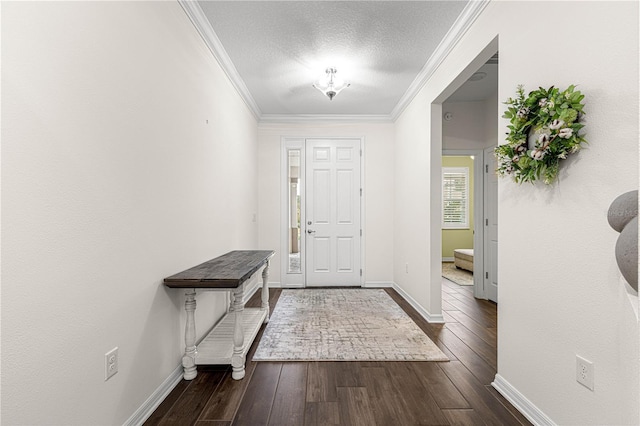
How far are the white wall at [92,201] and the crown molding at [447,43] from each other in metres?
2.07

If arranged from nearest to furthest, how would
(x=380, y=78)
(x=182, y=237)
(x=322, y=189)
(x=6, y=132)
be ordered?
(x=6, y=132), (x=182, y=237), (x=380, y=78), (x=322, y=189)

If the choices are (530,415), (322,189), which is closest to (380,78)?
(322,189)

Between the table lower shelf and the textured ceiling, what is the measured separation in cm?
251

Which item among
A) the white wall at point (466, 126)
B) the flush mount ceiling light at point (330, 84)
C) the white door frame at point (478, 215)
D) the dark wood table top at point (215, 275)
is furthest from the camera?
the white wall at point (466, 126)

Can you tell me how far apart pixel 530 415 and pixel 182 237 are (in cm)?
238

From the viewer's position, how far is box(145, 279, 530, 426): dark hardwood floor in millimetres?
1753

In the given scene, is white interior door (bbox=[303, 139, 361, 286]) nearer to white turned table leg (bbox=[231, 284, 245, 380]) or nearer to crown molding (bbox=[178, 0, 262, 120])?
crown molding (bbox=[178, 0, 262, 120])

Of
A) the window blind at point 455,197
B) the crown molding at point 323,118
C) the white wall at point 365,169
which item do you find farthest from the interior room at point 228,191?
the window blind at point 455,197

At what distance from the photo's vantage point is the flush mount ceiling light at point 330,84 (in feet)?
11.0

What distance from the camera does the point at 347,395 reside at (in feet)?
6.52

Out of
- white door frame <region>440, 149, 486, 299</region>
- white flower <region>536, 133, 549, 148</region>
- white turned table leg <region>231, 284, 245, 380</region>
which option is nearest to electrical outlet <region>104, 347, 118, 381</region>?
white turned table leg <region>231, 284, 245, 380</region>

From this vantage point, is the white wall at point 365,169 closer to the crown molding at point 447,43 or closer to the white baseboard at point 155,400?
the crown molding at point 447,43

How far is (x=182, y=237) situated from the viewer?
223cm

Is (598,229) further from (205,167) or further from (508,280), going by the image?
(205,167)
